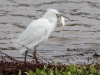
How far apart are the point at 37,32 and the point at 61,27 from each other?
152 inches

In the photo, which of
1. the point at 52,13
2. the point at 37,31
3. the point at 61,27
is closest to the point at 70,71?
the point at 37,31

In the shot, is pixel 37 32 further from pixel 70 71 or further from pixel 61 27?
pixel 61 27

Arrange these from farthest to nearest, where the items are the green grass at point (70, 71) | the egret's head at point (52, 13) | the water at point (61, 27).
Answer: the water at point (61, 27), the egret's head at point (52, 13), the green grass at point (70, 71)

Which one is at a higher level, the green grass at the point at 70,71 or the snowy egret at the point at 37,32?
the snowy egret at the point at 37,32

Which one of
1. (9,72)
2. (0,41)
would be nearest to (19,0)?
(0,41)

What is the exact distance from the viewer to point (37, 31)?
25.0 feet

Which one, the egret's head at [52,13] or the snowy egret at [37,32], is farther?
the egret's head at [52,13]

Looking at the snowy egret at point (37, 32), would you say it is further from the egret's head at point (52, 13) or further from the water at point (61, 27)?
the water at point (61, 27)

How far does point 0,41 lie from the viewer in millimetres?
10039

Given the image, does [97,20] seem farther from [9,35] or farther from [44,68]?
[44,68]

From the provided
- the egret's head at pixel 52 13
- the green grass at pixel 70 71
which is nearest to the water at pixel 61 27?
the egret's head at pixel 52 13

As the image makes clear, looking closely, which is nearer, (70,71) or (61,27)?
(70,71)

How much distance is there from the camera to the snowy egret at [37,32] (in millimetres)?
7578

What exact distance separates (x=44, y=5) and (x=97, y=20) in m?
2.06
